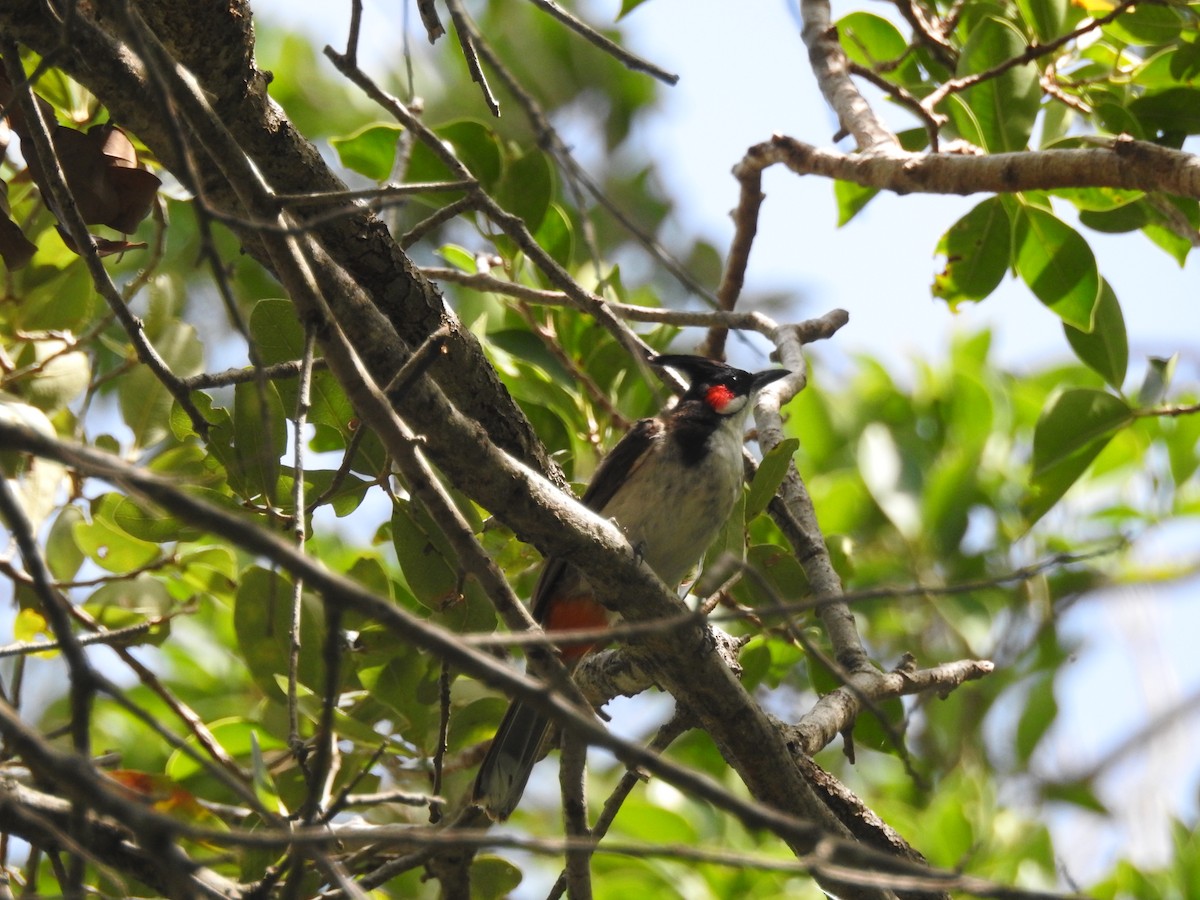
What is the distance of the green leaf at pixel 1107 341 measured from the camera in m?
3.12

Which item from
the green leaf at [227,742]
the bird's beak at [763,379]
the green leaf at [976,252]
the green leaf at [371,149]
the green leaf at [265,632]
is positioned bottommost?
the green leaf at [227,742]

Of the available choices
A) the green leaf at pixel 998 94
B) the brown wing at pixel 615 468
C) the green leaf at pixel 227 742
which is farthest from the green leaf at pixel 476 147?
the green leaf at pixel 227 742

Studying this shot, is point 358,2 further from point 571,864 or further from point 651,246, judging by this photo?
point 571,864

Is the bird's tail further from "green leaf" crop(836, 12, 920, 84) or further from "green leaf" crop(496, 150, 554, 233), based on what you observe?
"green leaf" crop(836, 12, 920, 84)

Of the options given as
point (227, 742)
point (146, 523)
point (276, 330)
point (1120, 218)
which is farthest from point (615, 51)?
point (227, 742)

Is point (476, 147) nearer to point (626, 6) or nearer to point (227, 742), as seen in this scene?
point (626, 6)

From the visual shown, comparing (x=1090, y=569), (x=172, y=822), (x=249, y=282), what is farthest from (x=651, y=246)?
(x=249, y=282)

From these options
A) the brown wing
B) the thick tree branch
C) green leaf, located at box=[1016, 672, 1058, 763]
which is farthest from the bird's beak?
green leaf, located at box=[1016, 672, 1058, 763]

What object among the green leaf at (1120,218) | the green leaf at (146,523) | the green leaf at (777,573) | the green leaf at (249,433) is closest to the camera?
the green leaf at (249,433)

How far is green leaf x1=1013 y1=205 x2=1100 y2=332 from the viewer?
308 cm

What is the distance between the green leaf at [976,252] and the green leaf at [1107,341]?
28 cm

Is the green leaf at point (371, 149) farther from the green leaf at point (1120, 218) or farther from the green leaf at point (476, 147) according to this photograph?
the green leaf at point (1120, 218)

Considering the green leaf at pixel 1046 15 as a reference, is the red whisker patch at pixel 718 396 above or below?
below

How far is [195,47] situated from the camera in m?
2.10
